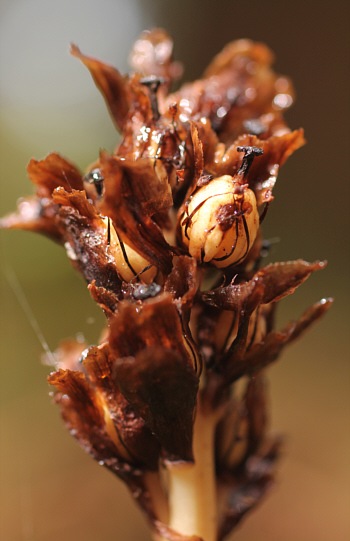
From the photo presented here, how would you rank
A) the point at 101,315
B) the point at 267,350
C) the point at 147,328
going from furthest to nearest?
the point at 101,315 → the point at 267,350 → the point at 147,328

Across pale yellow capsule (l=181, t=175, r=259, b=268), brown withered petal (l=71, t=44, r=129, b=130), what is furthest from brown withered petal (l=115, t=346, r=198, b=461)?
brown withered petal (l=71, t=44, r=129, b=130)

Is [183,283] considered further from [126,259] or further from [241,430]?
[241,430]

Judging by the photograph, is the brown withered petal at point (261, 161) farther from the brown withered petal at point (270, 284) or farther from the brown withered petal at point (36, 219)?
the brown withered petal at point (36, 219)

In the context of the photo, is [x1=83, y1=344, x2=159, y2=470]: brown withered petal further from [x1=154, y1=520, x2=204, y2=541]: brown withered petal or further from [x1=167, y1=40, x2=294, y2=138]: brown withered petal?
[x1=167, y1=40, x2=294, y2=138]: brown withered petal

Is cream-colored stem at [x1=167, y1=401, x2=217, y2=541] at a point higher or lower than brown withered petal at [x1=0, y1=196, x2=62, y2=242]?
lower

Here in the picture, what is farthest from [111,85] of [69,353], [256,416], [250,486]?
[250,486]

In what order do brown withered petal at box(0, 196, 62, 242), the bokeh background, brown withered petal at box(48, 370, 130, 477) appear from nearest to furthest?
1. brown withered petal at box(48, 370, 130, 477)
2. brown withered petal at box(0, 196, 62, 242)
3. the bokeh background

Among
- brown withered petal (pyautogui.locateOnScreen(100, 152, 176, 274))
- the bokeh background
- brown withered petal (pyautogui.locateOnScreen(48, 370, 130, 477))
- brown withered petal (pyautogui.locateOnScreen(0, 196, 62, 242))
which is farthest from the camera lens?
the bokeh background
